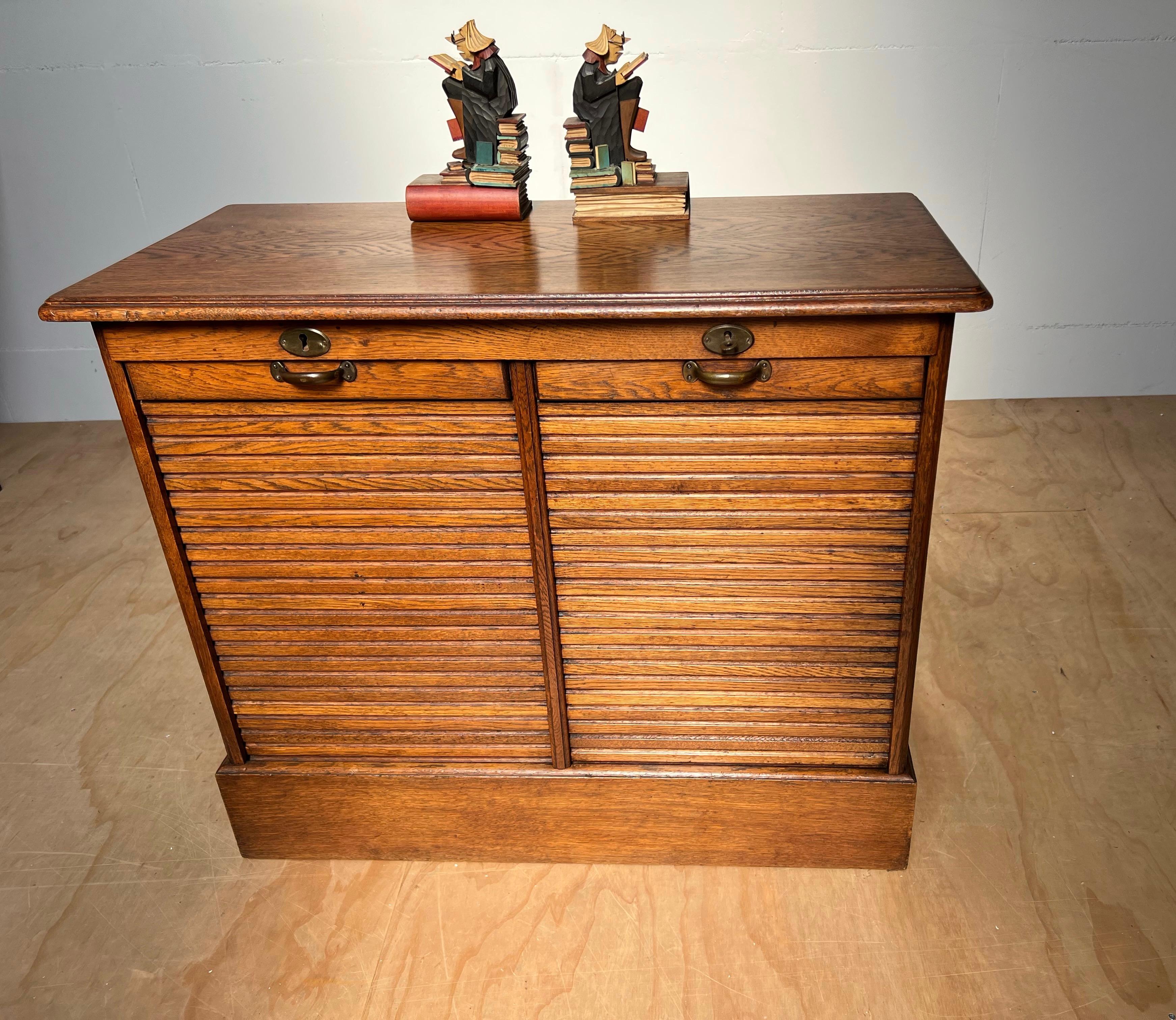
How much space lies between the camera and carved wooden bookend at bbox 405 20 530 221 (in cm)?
182

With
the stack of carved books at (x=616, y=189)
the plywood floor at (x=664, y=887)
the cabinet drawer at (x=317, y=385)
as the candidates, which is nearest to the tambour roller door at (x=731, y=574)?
the cabinet drawer at (x=317, y=385)

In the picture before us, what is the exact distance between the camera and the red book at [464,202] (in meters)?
1.90

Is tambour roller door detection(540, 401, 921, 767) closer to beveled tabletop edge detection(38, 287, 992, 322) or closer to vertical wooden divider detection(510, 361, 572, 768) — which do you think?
vertical wooden divider detection(510, 361, 572, 768)

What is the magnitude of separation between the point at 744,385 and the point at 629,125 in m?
0.61

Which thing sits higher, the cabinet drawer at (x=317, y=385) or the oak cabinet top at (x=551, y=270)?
the oak cabinet top at (x=551, y=270)

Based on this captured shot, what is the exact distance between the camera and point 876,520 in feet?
5.32

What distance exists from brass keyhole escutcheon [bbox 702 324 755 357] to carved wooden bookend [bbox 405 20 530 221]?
0.58 m

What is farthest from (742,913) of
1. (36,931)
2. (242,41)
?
(242,41)

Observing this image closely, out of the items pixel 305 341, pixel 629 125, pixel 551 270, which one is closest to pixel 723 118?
pixel 629 125

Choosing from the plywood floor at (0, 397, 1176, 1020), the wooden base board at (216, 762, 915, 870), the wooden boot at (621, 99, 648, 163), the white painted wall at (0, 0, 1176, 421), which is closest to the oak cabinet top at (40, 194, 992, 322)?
the wooden boot at (621, 99, 648, 163)

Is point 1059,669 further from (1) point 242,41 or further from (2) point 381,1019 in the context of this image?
(1) point 242,41

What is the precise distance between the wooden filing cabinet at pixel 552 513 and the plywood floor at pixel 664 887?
0.11 m

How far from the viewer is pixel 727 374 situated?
1.50m

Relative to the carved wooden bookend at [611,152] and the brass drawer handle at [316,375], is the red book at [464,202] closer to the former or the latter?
the carved wooden bookend at [611,152]
